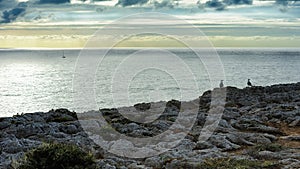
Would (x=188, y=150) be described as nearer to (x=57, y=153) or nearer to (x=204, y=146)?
(x=204, y=146)

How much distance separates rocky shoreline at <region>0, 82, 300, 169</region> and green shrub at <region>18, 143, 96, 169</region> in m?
1.01

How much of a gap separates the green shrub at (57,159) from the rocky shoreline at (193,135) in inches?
39.7

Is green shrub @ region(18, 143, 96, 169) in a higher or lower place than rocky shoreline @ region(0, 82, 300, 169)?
higher

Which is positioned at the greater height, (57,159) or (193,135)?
(57,159)

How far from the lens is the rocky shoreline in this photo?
1852 cm

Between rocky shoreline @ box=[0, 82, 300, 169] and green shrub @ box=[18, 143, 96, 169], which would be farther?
rocky shoreline @ box=[0, 82, 300, 169]

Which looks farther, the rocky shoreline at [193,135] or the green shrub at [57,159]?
the rocky shoreline at [193,135]

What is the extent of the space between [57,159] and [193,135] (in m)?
10.7

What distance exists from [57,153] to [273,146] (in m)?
11.2

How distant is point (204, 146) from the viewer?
2188cm

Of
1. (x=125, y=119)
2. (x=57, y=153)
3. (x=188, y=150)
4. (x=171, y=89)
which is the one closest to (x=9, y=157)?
(x=57, y=153)

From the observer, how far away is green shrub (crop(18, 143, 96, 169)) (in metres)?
15.1

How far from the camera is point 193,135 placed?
2406 cm

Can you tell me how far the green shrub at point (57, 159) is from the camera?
1505 cm
